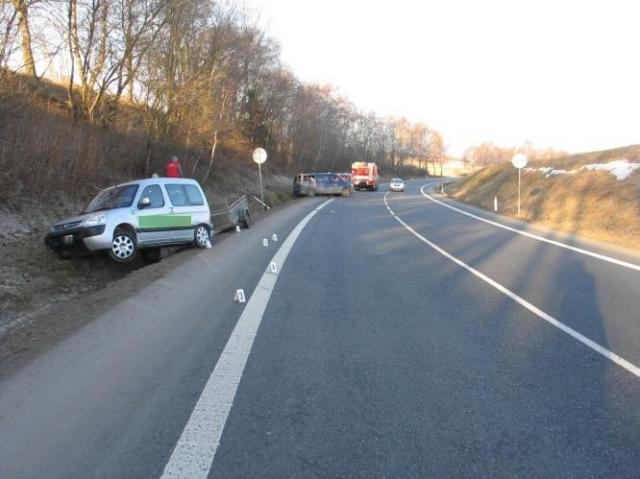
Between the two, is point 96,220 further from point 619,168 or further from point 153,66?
point 619,168

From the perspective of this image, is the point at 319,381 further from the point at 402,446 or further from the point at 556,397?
the point at 556,397

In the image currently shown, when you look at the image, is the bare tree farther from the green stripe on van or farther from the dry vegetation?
the green stripe on van

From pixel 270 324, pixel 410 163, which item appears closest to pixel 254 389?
pixel 270 324

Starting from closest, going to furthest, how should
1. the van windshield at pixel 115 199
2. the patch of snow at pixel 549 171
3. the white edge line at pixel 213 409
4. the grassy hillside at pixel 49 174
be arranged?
1. the white edge line at pixel 213 409
2. the grassy hillside at pixel 49 174
3. the van windshield at pixel 115 199
4. the patch of snow at pixel 549 171

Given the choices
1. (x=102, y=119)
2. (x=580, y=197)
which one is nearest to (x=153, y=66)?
(x=102, y=119)

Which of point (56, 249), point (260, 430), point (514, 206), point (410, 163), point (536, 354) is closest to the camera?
point (260, 430)

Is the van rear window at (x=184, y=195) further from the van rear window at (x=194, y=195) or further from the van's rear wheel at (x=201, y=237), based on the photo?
the van's rear wheel at (x=201, y=237)

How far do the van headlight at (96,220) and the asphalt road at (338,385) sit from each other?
9.37ft

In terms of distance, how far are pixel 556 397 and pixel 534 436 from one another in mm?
746

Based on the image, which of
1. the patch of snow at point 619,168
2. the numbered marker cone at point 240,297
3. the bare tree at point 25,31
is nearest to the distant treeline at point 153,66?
the bare tree at point 25,31

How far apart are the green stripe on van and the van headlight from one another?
880 millimetres

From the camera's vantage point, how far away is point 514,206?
2758cm

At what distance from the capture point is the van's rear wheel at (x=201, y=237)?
1295 cm

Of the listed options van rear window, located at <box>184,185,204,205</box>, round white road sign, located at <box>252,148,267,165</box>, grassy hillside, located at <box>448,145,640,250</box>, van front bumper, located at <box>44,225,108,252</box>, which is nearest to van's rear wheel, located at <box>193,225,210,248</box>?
van rear window, located at <box>184,185,204,205</box>
